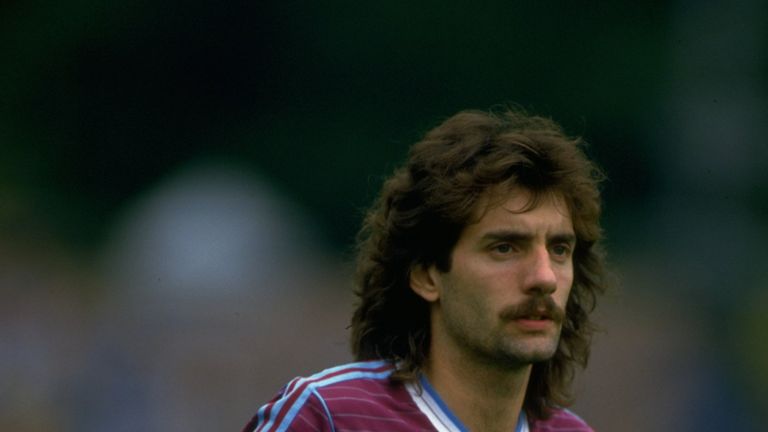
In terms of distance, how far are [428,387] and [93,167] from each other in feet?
64.9

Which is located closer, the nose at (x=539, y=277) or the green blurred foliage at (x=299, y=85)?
the nose at (x=539, y=277)

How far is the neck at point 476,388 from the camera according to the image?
5207 mm

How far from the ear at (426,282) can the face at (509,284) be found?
44 millimetres

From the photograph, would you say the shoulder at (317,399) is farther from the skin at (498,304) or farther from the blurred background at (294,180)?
the blurred background at (294,180)

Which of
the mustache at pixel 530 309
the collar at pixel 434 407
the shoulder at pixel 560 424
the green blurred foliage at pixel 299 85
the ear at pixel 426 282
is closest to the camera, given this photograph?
the mustache at pixel 530 309

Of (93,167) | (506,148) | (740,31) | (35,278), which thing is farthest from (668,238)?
(506,148)

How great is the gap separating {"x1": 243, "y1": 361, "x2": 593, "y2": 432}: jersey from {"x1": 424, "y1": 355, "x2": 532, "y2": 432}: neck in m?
0.03

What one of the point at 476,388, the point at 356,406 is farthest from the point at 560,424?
the point at 356,406

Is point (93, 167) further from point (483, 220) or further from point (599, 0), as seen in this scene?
point (483, 220)

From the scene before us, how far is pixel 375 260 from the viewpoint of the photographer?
18.6ft

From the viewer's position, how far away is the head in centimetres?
524

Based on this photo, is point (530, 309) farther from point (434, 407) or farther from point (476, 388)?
point (434, 407)

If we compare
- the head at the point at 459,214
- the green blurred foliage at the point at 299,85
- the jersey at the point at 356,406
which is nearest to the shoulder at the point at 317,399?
the jersey at the point at 356,406

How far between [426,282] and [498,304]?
0.38m
